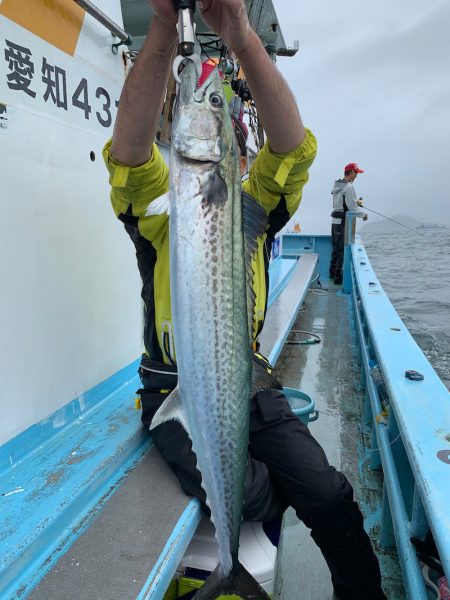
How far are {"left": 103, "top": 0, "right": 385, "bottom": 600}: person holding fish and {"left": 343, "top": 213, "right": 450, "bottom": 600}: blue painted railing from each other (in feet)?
0.85

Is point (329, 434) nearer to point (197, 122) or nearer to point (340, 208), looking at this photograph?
point (197, 122)

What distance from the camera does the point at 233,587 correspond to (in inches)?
65.7

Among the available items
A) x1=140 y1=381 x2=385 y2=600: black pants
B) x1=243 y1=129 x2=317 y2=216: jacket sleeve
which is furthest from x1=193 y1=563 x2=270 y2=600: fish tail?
x1=243 y1=129 x2=317 y2=216: jacket sleeve

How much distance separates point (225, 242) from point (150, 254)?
0.81 metres

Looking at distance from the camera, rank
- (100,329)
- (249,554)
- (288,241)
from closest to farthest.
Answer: (249,554) < (100,329) < (288,241)

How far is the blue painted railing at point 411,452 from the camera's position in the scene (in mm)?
1575

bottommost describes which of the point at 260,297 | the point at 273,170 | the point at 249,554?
the point at 249,554

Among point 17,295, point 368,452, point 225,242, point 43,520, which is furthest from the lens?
point 368,452

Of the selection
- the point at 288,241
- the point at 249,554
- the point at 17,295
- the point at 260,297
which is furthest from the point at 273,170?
the point at 288,241

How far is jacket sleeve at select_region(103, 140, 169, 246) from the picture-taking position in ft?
6.24

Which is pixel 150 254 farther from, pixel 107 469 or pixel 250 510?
pixel 250 510

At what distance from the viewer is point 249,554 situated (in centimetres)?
193

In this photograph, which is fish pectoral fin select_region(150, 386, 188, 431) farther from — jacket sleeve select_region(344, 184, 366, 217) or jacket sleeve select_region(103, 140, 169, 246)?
jacket sleeve select_region(344, 184, 366, 217)

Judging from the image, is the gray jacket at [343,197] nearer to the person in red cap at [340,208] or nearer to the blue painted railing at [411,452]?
the person in red cap at [340,208]
